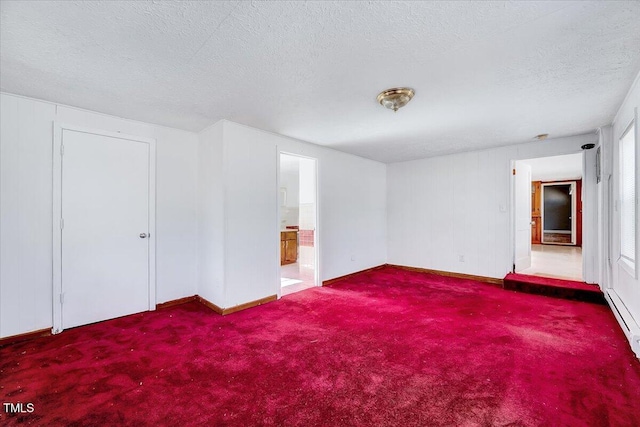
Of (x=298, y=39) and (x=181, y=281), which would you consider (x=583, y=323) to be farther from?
(x=181, y=281)

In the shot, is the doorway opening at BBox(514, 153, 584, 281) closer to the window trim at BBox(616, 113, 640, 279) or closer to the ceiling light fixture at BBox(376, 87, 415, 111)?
the window trim at BBox(616, 113, 640, 279)

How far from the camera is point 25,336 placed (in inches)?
104

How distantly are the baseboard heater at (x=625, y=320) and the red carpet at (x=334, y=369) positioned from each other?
3.7 inches

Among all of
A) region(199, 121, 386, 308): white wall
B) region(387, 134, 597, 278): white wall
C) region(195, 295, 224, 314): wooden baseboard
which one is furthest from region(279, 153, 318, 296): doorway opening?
region(387, 134, 597, 278): white wall

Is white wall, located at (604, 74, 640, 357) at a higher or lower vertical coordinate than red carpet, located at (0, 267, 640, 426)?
higher

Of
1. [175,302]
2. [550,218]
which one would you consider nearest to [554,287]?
[175,302]

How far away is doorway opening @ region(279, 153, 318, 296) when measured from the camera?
543 cm

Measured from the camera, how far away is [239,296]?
3457 mm

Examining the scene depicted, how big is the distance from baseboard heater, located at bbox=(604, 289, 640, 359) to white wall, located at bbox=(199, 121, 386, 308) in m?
3.44

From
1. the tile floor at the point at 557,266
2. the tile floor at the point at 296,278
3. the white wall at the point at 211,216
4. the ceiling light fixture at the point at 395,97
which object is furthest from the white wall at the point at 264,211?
the tile floor at the point at 557,266

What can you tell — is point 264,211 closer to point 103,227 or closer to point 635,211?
point 103,227

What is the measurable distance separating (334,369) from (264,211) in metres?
2.24

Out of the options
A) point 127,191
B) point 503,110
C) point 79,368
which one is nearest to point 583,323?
point 503,110

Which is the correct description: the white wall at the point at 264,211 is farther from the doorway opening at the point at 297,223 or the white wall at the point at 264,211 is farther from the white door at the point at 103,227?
the white door at the point at 103,227
